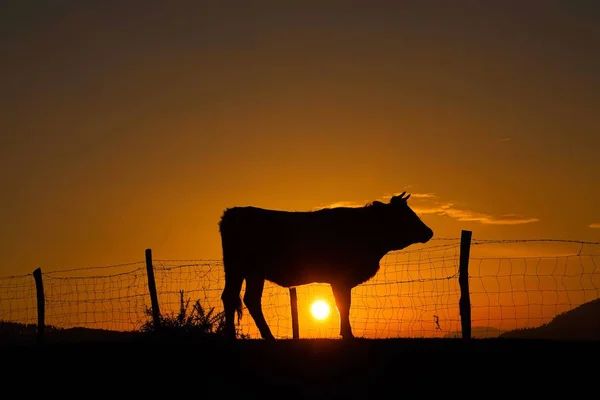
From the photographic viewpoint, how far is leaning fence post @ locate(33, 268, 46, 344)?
18500mm

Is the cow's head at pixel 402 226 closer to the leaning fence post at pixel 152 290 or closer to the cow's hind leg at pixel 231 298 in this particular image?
the cow's hind leg at pixel 231 298

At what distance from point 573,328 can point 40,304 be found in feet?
102

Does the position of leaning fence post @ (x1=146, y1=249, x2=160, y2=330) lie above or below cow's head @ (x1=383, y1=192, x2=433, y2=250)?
below

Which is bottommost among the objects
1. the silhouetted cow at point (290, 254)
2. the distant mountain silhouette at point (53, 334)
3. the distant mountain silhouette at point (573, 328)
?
the distant mountain silhouette at point (573, 328)

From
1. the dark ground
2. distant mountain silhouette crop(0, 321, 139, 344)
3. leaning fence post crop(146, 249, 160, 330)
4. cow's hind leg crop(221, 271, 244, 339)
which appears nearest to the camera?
the dark ground

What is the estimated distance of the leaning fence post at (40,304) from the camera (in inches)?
728

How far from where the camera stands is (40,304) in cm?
1881

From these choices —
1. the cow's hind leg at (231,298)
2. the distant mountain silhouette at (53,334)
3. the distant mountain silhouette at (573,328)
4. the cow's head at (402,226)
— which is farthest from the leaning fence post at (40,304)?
the distant mountain silhouette at (573,328)

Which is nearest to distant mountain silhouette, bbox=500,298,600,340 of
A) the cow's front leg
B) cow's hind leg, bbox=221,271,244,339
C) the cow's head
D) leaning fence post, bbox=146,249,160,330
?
the cow's head

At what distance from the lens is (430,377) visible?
9977 millimetres

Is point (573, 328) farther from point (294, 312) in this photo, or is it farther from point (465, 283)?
point (465, 283)

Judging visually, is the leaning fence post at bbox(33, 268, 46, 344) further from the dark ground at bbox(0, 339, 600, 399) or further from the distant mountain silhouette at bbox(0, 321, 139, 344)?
the dark ground at bbox(0, 339, 600, 399)

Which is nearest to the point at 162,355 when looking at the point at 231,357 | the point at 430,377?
the point at 231,357

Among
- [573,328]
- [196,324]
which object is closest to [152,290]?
[196,324]
